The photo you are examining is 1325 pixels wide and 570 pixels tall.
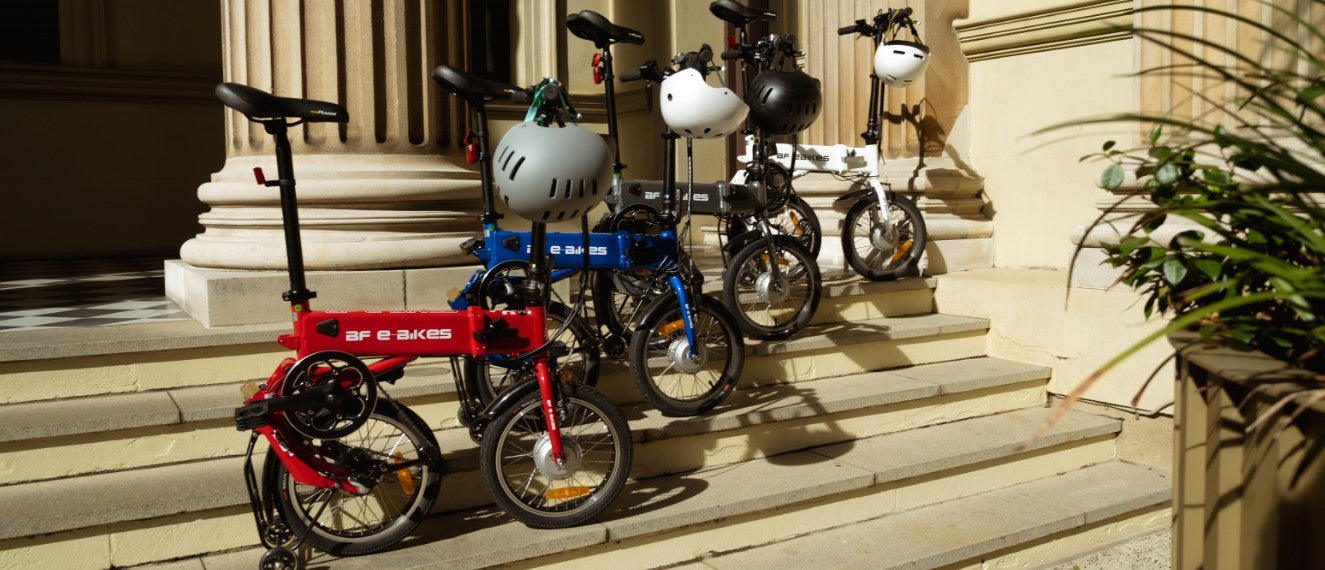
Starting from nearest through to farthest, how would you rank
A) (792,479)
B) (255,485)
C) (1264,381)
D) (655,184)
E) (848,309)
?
(1264,381), (255,485), (792,479), (655,184), (848,309)

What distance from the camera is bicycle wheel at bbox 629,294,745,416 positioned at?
449 centimetres

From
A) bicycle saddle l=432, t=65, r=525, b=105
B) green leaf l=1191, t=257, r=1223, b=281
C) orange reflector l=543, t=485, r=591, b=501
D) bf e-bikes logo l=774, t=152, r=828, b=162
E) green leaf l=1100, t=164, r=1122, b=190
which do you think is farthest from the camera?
bf e-bikes logo l=774, t=152, r=828, b=162

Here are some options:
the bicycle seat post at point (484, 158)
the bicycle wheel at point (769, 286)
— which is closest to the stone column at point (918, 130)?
the bicycle wheel at point (769, 286)

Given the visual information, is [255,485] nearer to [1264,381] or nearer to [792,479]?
[792,479]

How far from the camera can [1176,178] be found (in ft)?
7.30

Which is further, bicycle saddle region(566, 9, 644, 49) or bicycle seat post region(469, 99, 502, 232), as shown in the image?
bicycle saddle region(566, 9, 644, 49)

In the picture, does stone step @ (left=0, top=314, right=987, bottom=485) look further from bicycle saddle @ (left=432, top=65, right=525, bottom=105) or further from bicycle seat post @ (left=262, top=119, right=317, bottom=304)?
bicycle saddle @ (left=432, top=65, right=525, bottom=105)

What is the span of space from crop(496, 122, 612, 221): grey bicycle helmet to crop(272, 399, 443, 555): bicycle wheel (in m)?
0.80

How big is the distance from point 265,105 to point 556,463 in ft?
4.65

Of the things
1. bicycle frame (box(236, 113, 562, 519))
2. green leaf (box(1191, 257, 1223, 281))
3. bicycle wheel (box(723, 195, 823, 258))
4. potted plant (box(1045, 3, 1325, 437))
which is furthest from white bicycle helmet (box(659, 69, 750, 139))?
green leaf (box(1191, 257, 1223, 281))

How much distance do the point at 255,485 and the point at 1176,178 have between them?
266 centimetres

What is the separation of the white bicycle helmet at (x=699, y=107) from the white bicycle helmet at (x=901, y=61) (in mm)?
2258

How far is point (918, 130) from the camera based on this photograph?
286 inches

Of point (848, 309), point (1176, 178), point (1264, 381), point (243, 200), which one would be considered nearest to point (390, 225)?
point (243, 200)
